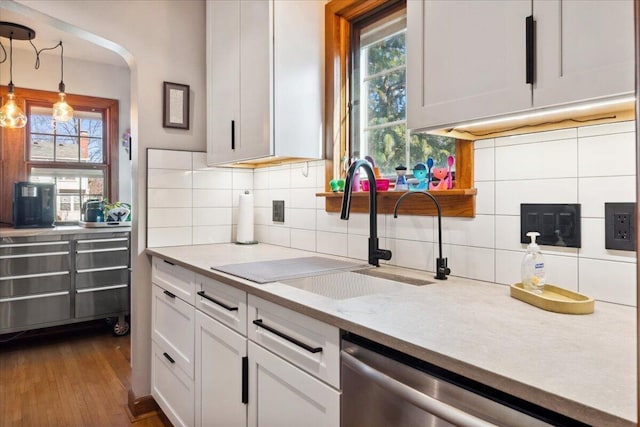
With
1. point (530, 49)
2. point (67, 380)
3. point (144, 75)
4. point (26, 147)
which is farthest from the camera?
point (26, 147)

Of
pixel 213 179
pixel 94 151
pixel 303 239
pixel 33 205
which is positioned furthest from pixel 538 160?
pixel 94 151

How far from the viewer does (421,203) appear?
5.22ft

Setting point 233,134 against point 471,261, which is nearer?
point 471,261

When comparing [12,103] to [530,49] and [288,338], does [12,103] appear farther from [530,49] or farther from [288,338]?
[530,49]

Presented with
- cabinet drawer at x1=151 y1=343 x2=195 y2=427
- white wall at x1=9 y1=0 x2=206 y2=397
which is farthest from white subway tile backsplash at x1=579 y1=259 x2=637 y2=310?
white wall at x1=9 y1=0 x2=206 y2=397

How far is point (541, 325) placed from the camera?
2.95ft

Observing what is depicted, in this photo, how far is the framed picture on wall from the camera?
7.72 feet

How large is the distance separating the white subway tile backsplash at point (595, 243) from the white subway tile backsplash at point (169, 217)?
1999 mm

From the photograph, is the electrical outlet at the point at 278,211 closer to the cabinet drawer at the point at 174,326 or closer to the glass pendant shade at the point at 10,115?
the cabinet drawer at the point at 174,326

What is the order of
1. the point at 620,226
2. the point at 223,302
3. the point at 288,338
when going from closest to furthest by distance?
the point at 620,226 → the point at 288,338 → the point at 223,302

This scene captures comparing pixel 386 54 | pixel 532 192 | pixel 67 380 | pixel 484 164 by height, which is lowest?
pixel 67 380

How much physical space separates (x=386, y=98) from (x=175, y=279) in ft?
4.40

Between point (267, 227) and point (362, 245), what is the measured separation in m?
0.87

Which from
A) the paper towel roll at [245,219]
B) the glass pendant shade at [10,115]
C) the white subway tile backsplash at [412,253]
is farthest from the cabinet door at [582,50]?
the glass pendant shade at [10,115]
